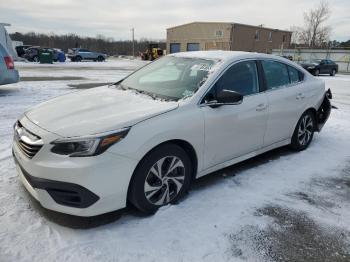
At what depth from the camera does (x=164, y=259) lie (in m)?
2.53

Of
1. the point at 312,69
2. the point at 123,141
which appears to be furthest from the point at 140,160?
Result: the point at 312,69

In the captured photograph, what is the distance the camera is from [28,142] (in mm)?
2838

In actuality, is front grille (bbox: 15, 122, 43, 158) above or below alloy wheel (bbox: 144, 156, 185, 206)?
above

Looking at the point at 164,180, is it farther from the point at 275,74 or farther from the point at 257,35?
the point at 257,35

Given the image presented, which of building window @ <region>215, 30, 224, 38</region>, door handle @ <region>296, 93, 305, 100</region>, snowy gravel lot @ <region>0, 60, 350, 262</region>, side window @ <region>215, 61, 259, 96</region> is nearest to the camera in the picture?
snowy gravel lot @ <region>0, 60, 350, 262</region>

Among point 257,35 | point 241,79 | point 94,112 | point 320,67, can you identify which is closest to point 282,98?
point 241,79

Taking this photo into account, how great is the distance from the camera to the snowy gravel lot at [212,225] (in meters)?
2.61

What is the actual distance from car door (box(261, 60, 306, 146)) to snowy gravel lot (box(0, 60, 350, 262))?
2.01 feet

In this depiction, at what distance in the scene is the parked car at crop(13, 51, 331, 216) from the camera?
266 centimetres

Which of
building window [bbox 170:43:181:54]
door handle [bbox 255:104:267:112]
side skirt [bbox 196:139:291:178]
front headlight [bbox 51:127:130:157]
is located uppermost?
building window [bbox 170:43:181:54]

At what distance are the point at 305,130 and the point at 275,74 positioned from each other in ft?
4.12

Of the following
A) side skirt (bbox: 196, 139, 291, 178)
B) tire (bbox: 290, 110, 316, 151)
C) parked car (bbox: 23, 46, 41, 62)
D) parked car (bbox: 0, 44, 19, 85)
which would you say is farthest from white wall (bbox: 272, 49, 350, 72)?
side skirt (bbox: 196, 139, 291, 178)

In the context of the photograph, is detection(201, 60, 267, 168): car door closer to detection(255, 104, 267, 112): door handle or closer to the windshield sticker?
detection(255, 104, 267, 112): door handle

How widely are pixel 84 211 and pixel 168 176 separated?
0.87 meters
